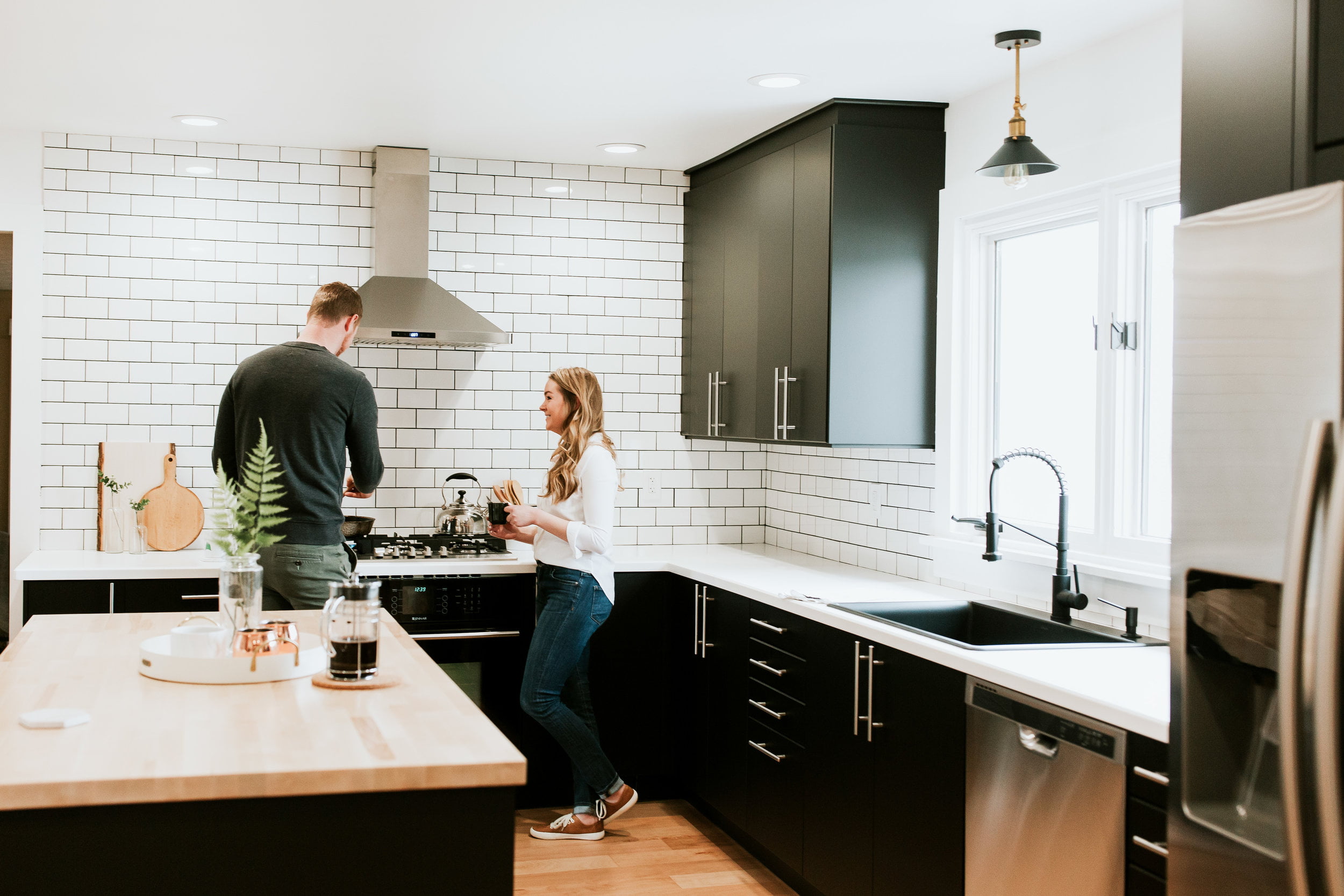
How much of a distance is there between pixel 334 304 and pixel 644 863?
2.11 m

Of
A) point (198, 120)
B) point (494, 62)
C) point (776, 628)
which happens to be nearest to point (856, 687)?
point (776, 628)

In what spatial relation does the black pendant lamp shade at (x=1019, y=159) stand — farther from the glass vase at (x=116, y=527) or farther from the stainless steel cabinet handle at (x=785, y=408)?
the glass vase at (x=116, y=527)

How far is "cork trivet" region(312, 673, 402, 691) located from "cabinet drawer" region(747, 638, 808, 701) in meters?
1.65

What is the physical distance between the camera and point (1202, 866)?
1.73 metres

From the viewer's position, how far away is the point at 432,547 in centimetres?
471

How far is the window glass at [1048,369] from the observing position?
3480mm

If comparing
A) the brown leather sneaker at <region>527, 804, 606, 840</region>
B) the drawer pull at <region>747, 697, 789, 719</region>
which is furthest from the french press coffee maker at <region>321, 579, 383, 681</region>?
the brown leather sneaker at <region>527, 804, 606, 840</region>

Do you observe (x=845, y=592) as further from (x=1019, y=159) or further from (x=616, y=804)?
(x=1019, y=159)

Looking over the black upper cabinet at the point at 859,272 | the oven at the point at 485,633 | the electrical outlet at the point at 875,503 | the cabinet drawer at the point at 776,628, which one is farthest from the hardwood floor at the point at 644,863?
the black upper cabinet at the point at 859,272

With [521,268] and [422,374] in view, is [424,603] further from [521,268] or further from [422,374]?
[521,268]

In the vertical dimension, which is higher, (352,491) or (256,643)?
(352,491)

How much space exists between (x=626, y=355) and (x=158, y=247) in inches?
77.0

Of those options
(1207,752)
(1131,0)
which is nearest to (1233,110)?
(1207,752)

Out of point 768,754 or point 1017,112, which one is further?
point 768,754
